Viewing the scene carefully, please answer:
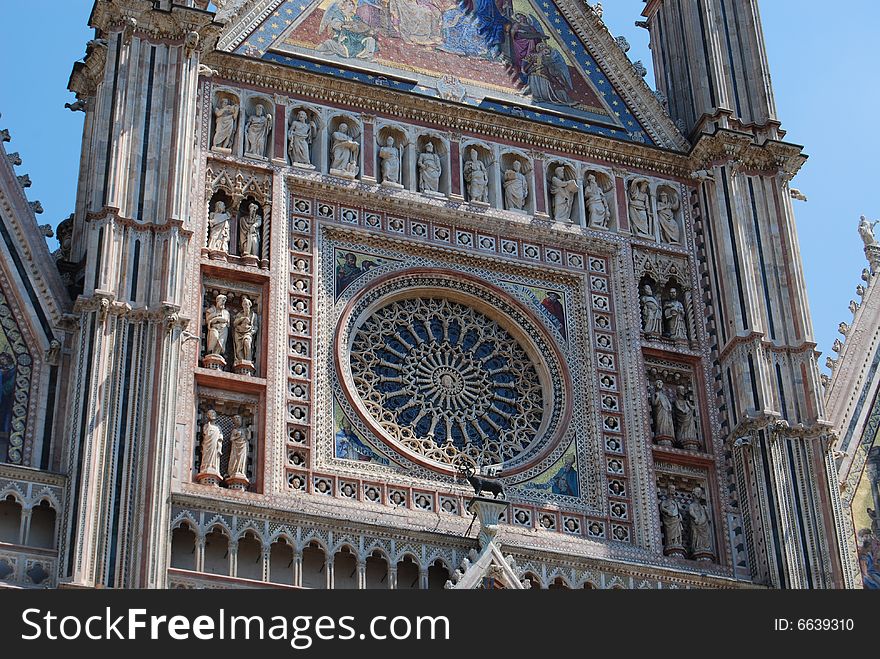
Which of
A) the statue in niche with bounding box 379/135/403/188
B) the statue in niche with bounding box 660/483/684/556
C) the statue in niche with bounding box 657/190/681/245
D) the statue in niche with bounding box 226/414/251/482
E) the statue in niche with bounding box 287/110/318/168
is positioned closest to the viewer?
the statue in niche with bounding box 226/414/251/482

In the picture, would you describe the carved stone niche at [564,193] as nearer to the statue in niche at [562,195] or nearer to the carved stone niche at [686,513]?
the statue in niche at [562,195]

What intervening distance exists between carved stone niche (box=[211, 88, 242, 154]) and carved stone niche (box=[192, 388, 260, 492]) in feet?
10.2

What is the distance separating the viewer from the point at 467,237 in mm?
24469

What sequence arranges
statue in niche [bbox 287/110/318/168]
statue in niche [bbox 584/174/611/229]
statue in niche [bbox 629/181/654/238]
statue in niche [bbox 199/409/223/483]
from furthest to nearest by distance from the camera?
1. statue in niche [bbox 629/181/654/238]
2. statue in niche [bbox 584/174/611/229]
3. statue in niche [bbox 287/110/318/168]
4. statue in niche [bbox 199/409/223/483]

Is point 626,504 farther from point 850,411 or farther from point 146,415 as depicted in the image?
point 146,415

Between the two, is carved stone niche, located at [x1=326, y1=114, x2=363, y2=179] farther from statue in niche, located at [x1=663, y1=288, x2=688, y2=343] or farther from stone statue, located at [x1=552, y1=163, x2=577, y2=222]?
statue in niche, located at [x1=663, y1=288, x2=688, y2=343]

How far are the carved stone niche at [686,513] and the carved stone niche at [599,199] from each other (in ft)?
10.5

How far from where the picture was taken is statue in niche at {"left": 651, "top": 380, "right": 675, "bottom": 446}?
2391cm

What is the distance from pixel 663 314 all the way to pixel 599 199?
5.13ft

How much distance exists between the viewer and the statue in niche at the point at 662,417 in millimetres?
23906

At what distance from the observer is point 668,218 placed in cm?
2577

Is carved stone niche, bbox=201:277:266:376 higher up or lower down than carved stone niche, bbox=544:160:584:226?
lower down

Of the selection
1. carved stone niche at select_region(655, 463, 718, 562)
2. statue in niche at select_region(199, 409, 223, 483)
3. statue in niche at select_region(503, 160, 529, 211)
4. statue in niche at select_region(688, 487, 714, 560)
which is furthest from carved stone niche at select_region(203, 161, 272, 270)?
statue in niche at select_region(688, 487, 714, 560)
